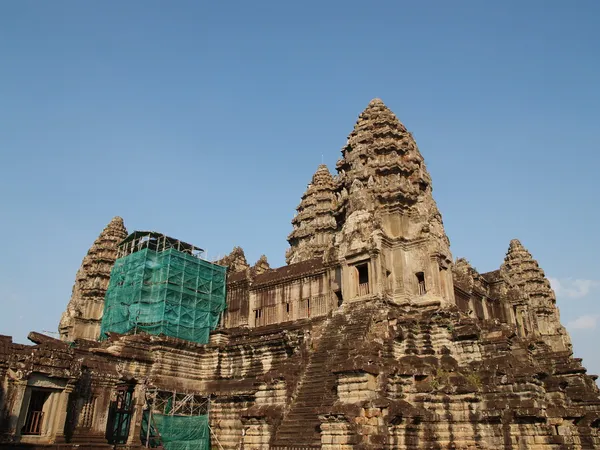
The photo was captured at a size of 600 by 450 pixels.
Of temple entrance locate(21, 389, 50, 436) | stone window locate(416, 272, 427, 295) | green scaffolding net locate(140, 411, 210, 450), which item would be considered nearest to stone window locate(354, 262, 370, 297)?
stone window locate(416, 272, 427, 295)

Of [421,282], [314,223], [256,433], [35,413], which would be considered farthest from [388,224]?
[314,223]

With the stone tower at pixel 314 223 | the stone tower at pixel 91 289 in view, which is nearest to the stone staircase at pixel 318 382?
the stone tower at pixel 314 223

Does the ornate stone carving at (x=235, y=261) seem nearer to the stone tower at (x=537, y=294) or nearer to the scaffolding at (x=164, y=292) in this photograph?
the scaffolding at (x=164, y=292)

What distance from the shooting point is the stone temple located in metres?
18.5

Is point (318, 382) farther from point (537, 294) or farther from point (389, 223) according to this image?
point (537, 294)

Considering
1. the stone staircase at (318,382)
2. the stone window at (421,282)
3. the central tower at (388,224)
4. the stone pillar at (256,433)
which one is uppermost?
the central tower at (388,224)

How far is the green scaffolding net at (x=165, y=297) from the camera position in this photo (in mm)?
32812

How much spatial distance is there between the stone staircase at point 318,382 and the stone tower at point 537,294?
2563cm

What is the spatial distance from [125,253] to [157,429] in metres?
14.1

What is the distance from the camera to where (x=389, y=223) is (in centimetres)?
2812

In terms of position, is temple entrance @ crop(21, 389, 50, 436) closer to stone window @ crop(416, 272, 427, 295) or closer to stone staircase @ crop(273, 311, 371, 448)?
stone staircase @ crop(273, 311, 371, 448)

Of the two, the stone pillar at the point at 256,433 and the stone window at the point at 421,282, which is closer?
the stone pillar at the point at 256,433

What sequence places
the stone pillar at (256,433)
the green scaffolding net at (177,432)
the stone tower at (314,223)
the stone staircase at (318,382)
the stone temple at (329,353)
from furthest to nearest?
1. the stone tower at (314,223)
2. the green scaffolding net at (177,432)
3. the stone pillar at (256,433)
4. the stone staircase at (318,382)
5. the stone temple at (329,353)

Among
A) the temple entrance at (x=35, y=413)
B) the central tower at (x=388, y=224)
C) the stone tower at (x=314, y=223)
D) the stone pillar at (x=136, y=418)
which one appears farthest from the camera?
the stone tower at (x=314, y=223)
